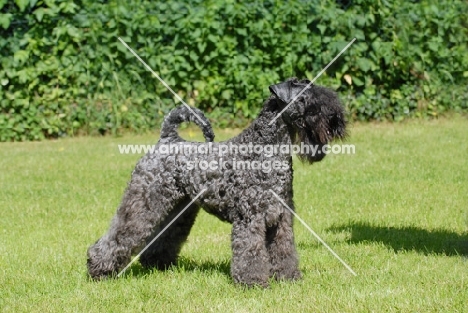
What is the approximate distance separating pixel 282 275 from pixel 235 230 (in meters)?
0.50

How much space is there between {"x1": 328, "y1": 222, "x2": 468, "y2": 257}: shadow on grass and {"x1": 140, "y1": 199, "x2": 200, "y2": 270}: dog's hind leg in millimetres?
1591

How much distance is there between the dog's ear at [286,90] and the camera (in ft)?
14.9

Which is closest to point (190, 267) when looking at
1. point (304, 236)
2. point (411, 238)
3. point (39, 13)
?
point (304, 236)

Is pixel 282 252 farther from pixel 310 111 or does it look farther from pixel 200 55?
pixel 200 55

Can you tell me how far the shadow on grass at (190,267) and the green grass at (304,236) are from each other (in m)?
0.02

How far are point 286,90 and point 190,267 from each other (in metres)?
1.73

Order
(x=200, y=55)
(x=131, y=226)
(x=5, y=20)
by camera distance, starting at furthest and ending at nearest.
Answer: (x=200, y=55), (x=5, y=20), (x=131, y=226)

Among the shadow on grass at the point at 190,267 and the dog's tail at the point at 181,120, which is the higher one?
the dog's tail at the point at 181,120

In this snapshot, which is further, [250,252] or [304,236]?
[304,236]

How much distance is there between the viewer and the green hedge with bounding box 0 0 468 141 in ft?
35.7

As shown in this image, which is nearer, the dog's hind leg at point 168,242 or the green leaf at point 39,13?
the dog's hind leg at point 168,242

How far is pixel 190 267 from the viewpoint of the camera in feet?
17.7

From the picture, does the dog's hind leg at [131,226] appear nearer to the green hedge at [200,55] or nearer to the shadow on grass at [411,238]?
the shadow on grass at [411,238]

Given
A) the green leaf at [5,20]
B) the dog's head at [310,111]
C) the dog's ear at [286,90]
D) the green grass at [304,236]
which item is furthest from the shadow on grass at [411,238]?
the green leaf at [5,20]
